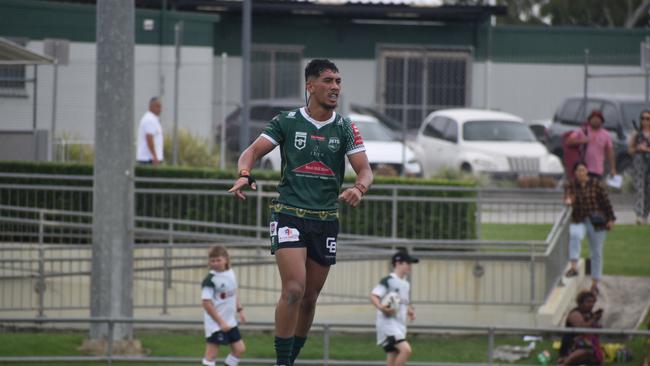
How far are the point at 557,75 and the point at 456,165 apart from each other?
25.4 feet

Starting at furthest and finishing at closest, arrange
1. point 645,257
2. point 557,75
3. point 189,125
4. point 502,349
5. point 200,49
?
point 557,75 → point 200,49 → point 189,125 → point 645,257 → point 502,349

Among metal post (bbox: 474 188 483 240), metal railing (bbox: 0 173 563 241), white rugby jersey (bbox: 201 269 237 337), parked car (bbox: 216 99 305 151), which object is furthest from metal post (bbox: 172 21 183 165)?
white rugby jersey (bbox: 201 269 237 337)

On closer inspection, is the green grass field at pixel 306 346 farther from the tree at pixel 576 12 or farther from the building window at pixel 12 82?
the tree at pixel 576 12

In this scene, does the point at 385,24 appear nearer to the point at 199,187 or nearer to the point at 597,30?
the point at 597,30

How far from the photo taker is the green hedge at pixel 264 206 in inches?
776

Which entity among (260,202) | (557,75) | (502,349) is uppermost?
(557,75)

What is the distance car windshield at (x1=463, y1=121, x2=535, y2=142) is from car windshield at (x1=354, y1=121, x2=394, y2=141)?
6.90 ft

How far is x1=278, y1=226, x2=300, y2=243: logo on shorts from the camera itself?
8820mm

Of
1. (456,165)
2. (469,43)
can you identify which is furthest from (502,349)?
(469,43)

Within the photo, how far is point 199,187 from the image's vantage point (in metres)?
20.5

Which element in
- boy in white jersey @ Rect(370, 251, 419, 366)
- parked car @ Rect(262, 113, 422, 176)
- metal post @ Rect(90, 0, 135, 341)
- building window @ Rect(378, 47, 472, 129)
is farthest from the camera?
building window @ Rect(378, 47, 472, 129)

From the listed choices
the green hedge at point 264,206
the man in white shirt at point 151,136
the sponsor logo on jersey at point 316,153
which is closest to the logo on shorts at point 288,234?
the sponsor logo on jersey at point 316,153

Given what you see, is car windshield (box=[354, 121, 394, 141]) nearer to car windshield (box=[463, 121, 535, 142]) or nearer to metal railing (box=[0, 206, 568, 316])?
car windshield (box=[463, 121, 535, 142])

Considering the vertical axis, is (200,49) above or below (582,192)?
above
